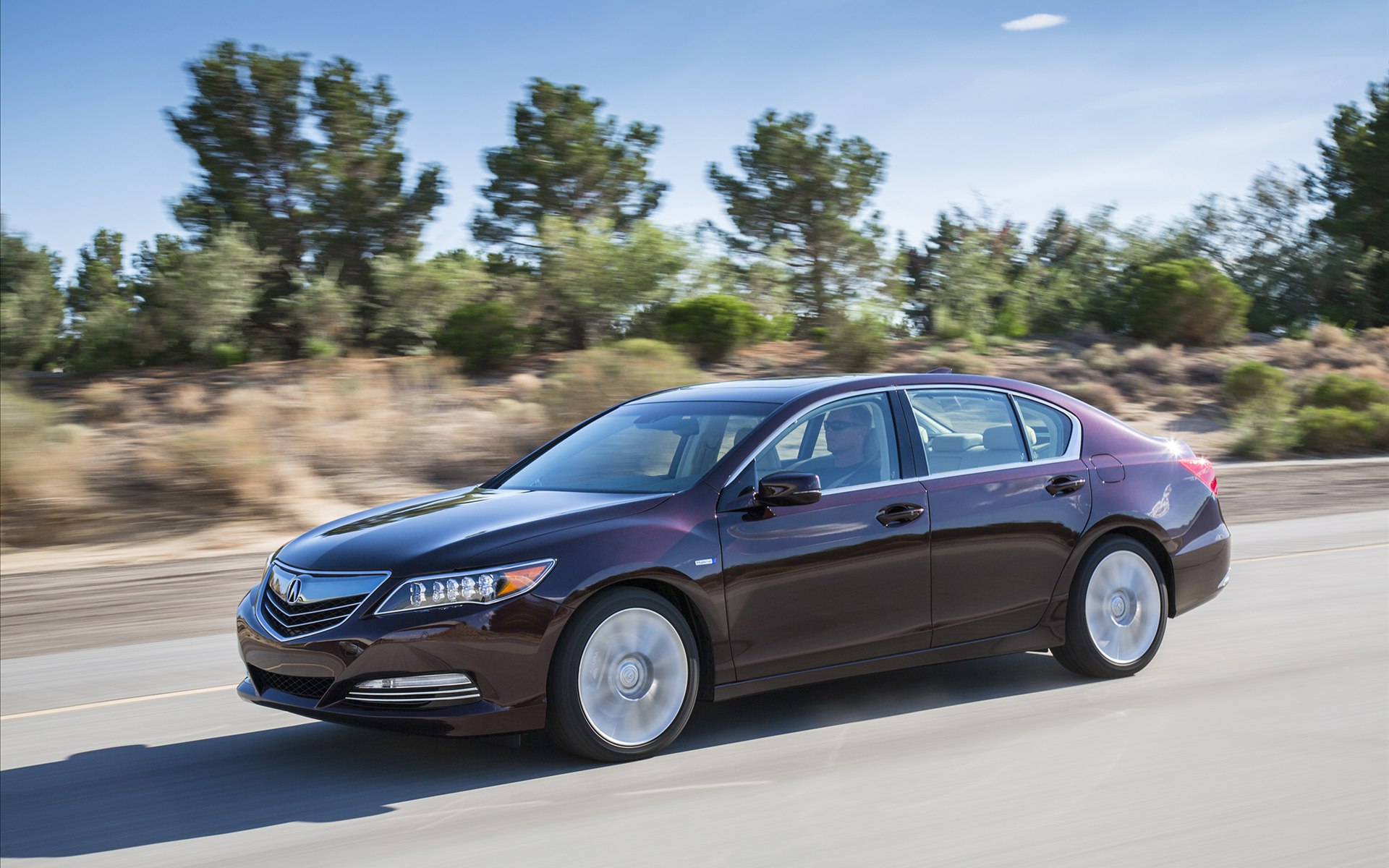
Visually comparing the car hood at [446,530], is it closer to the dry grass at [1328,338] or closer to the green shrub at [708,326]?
the green shrub at [708,326]

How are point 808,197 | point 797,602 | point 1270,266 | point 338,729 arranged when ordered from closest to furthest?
1. point 797,602
2. point 338,729
3. point 808,197
4. point 1270,266

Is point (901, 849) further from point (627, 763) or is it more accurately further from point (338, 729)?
point (338, 729)

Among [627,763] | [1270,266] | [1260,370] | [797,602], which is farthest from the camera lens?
[1270,266]

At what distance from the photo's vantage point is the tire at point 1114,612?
255 inches

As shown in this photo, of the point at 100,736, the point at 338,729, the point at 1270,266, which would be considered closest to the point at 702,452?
the point at 338,729

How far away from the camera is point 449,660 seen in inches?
192

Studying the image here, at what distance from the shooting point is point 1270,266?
40.1m

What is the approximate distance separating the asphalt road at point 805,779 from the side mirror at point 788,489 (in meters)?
1.00

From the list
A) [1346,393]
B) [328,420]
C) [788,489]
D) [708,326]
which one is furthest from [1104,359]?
[788,489]

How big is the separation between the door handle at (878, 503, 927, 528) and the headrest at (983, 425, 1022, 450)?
671 millimetres

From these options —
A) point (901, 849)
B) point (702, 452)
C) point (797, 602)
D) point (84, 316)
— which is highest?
point (84, 316)

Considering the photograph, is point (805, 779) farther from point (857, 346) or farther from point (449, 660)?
point (857, 346)

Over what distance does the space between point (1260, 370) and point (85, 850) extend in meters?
26.3

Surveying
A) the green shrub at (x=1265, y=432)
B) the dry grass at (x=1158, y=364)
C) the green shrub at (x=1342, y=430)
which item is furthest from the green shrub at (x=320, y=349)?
the green shrub at (x=1342, y=430)
